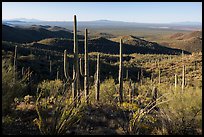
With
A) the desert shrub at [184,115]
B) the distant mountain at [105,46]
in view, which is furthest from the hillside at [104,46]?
the desert shrub at [184,115]

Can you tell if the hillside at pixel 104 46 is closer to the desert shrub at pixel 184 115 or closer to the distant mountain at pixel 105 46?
the distant mountain at pixel 105 46

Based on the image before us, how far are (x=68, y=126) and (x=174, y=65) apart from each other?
35.1 metres

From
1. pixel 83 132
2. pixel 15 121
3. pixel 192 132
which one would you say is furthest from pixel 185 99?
pixel 15 121

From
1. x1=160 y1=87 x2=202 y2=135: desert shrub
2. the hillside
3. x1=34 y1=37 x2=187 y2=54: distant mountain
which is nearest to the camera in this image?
x1=160 y1=87 x2=202 y2=135: desert shrub

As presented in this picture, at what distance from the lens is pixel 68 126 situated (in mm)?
7594

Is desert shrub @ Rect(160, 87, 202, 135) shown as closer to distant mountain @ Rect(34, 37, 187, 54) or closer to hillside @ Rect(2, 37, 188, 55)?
hillside @ Rect(2, 37, 188, 55)

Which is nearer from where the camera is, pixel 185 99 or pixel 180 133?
pixel 180 133

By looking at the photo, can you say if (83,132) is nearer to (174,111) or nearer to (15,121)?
(15,121)

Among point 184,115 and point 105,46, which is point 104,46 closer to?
point 105,46

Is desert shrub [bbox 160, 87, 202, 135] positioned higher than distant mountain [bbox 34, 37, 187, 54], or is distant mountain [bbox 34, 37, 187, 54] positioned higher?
desert shrub [bbox 160, 87, 202, 135]

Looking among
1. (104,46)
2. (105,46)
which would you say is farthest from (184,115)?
(104,46)

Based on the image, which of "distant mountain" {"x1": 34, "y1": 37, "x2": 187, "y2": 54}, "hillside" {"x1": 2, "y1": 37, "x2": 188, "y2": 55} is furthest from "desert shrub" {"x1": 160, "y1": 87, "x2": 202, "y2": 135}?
"distant mountain" {"x1": 34, "y1": 37, "x2": 187, "y2": 54}

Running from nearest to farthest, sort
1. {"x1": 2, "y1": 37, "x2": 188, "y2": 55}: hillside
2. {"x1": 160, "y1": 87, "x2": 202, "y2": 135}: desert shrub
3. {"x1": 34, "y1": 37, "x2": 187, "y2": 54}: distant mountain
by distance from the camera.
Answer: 1. {"x1": 160, "y1": 87, "x2": 202, "y2": 135}: desert shrub
2. {"x1": 2, "y1": 37, "x2": 188, "y2": 55}: hillside
3. {"x1": 34, "y1": 37, "x2": 187, "y2": 54}: distant mountain

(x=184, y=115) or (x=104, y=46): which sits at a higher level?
(x=184, y=115)
